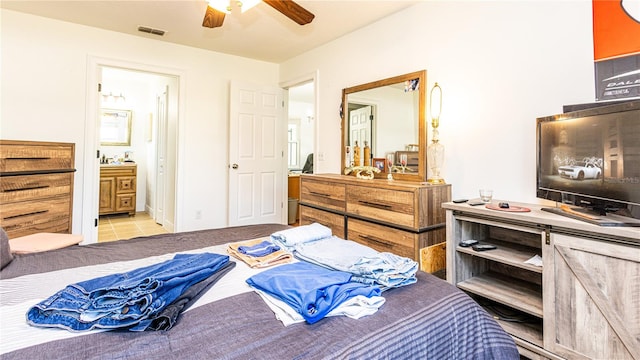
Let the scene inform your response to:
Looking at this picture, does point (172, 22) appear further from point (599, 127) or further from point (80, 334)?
point (599, 127)

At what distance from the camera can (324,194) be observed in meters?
3.09

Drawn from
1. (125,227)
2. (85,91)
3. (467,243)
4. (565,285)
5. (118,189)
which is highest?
(85,91)

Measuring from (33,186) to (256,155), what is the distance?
2.36 meters

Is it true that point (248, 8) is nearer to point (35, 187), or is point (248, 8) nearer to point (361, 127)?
point (361, 127)

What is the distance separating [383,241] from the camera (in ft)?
8.14

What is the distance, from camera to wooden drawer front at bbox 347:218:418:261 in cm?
228

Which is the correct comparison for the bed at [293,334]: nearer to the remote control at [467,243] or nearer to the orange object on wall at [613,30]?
the remote control at [467,243]

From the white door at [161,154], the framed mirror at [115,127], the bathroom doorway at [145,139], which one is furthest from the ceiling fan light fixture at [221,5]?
the framed mirror at [115,127]

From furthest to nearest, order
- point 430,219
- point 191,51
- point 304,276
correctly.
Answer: point 191,51, point 430,219, point 304,276

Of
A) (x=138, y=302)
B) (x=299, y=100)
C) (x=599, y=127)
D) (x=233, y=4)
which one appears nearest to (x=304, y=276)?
(x=138, y=302)

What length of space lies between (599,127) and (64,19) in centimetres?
465

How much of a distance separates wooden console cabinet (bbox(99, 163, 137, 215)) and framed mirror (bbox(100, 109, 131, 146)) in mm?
677

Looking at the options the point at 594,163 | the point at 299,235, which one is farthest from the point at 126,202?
the point at 594,163

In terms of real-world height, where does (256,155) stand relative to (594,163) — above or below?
above
